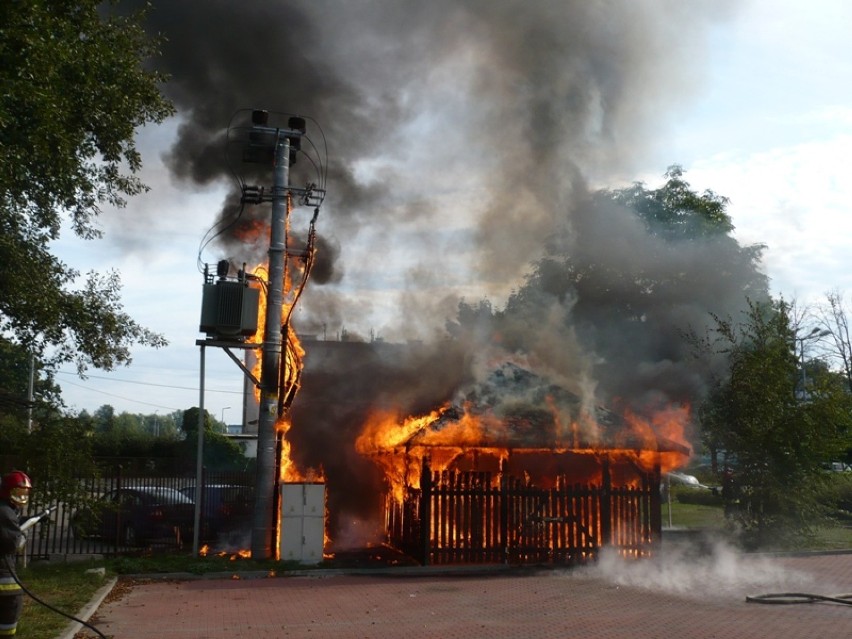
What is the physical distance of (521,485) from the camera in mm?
14367

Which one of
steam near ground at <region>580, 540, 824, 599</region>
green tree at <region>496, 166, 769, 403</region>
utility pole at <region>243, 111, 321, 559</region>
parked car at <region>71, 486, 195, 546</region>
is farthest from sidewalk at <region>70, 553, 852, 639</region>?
green tree at <region>496, 166, 769, 403</region>

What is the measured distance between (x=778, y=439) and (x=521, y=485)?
634 cm

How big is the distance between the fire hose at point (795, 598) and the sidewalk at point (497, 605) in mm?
111

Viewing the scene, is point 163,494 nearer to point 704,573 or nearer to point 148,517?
point 148,517

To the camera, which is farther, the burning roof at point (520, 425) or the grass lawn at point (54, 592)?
the burning roof at point (520, 425)

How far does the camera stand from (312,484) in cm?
1444

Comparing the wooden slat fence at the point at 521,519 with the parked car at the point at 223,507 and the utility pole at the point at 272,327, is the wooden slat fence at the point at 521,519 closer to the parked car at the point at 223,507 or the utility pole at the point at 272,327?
the utility pole at the point at 272,327

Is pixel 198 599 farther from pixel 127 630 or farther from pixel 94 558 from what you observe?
pixel 94 558

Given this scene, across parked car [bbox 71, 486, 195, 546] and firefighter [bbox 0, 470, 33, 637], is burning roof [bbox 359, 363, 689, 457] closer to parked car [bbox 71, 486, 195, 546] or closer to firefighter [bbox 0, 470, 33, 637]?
parked car [bbox 71, 486, 195, 546]

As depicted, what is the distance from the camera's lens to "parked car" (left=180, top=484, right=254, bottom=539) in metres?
Result: 15.9

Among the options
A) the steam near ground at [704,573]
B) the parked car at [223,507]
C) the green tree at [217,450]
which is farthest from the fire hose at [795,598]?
the green tree at [217,450]

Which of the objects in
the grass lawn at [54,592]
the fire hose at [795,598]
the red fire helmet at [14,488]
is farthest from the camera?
the fire hose at [795,598]

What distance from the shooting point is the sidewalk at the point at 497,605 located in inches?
354

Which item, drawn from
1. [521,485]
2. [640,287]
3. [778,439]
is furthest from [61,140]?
[640,287]
